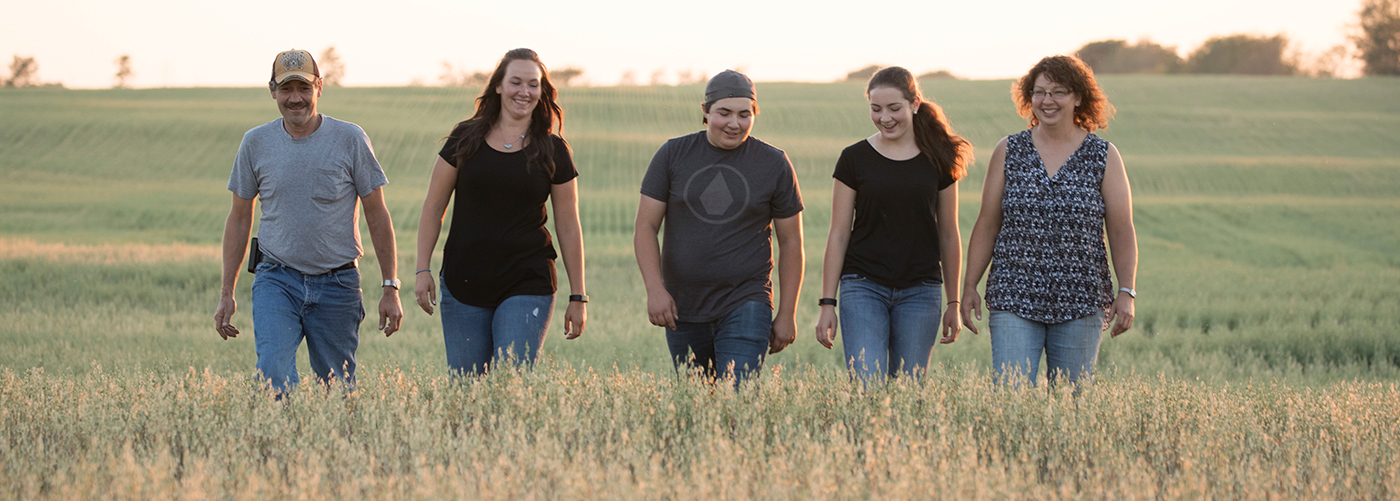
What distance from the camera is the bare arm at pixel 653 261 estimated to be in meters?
4.39

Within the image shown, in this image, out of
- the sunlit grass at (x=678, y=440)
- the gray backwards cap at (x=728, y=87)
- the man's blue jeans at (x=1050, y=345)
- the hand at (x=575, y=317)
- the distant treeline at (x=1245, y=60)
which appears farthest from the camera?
the distant treeline at (x=1245, y=60)

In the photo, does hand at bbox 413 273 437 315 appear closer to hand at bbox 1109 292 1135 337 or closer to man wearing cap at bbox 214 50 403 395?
man wearing cap at bbox 214 50 403 395

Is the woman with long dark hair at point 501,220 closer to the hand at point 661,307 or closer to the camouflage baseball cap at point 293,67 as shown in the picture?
the hand at point 661,307

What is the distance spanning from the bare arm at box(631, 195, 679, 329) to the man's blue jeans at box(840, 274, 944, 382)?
2.61ft

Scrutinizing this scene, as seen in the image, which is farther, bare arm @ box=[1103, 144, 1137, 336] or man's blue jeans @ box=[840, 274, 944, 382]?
man's blue jeans @ box=[840, 274, 944, 382]

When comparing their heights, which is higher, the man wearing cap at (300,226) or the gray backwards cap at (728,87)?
the gray backwards cap at (728,87)

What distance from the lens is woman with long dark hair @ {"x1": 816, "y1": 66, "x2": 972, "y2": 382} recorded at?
4480 millimetres

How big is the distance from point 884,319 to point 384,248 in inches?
93.1

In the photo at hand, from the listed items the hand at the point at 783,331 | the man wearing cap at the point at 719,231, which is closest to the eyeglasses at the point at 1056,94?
the man wearing cap at the point at 719,231

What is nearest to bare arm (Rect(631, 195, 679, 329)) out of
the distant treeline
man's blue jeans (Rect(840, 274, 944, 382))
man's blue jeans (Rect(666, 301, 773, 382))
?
man's blue jeans (Rect(666, 301, 773, 382))

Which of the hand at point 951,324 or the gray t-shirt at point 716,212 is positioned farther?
the hand at point 951,324

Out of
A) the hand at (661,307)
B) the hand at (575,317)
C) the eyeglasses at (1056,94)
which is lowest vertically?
the hand at (575,317)

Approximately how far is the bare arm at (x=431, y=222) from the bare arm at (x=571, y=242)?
0.47m

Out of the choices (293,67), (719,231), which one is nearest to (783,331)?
(719,231)
